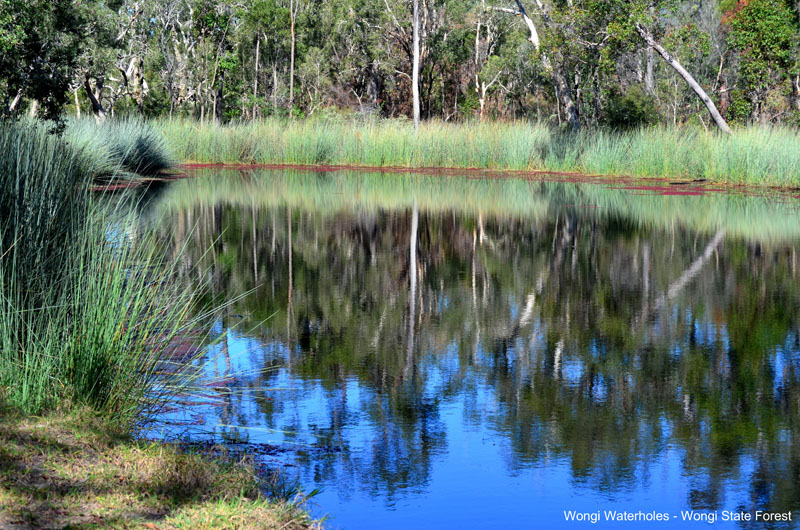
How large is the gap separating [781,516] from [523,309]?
4.73 m

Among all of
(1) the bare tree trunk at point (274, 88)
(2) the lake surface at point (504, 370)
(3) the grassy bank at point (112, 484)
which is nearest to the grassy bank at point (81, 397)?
(3) the grassy bank at point (112, 484)

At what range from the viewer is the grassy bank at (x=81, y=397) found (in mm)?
3619

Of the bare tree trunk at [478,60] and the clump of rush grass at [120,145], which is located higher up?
the bare tree trunk at [478,60]

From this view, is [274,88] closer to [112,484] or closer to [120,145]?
[120,145]

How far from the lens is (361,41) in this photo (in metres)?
45.1

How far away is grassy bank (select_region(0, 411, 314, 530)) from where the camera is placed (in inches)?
138

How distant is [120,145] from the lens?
2098cm

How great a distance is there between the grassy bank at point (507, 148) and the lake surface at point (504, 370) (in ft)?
26.3

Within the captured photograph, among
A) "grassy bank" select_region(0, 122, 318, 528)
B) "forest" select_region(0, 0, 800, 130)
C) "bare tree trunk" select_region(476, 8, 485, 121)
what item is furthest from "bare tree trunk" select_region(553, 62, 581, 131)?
"grassy bank" select_region(0, 122, 318, 528)

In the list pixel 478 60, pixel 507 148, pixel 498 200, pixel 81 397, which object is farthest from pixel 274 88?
pixel 81 397

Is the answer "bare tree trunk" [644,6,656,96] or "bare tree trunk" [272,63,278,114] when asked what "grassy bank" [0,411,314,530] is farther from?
"bare tree trunk" [272,63,278,114]

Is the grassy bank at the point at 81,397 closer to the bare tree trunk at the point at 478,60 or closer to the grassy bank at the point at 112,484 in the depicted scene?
the grassy bank at the point at 112,484

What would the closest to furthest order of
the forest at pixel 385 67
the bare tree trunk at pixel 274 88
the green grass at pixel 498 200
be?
1. the green grass at pixel 498 200
2. the forest at pixel 385 67
3. the bare tree trunk at pixel 274 88

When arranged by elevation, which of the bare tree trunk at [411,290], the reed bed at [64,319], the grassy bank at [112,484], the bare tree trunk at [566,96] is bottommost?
the bare tree trunk at [411,290]
